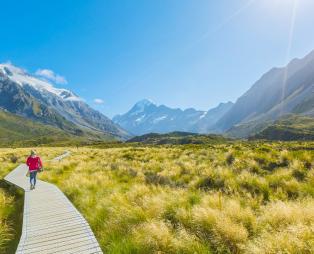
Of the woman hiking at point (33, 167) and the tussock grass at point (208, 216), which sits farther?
the woman hiking at point (33, 167)

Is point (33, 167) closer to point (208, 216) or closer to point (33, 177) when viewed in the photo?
point (33, 177)

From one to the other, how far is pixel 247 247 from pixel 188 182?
9821 mm

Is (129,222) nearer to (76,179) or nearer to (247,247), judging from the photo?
(247,247)

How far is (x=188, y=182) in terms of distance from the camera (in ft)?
52.2

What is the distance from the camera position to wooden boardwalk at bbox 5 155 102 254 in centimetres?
804

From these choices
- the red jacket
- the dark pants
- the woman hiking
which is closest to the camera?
the dark pants

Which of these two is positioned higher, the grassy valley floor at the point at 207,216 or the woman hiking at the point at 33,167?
the woman hiking at the point at 33,167

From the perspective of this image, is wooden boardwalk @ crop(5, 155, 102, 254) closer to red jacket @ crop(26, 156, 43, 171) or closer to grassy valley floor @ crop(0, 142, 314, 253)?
grassy valley floor @ crop(0, 142, 314, 253)

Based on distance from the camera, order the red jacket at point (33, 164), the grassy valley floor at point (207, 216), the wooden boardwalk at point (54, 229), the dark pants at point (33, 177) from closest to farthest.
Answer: the grassy valley floor at point (207, 216)
the wooden boardwalk at point (54, 229)
the dark pants at point (33, 177)
the red jacket at point (33, 164)

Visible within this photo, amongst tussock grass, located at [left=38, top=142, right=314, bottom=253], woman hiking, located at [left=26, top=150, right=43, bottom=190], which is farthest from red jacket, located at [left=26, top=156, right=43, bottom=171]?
tussock grass, located at [left=38, top=142, right=314, bottom=253]

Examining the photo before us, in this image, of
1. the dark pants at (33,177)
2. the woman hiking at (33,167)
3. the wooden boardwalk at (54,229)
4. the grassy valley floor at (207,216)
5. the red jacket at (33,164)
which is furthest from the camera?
the red jacket at (33,164)

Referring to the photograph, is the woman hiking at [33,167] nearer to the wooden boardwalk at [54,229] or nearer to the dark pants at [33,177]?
the dark pants at [33,177]

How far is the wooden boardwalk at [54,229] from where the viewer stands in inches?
316

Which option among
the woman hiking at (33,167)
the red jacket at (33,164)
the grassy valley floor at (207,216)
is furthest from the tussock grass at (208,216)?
the red jacket at (33,164)
